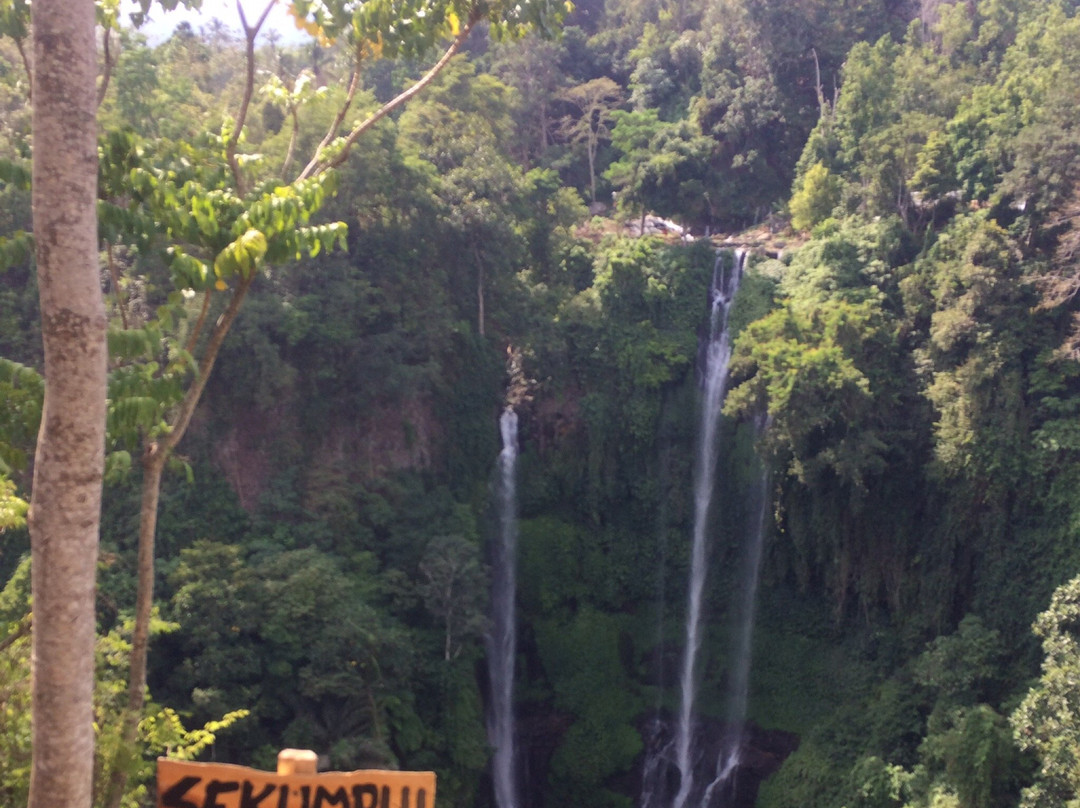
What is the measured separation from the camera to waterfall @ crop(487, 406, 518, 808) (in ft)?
49.9

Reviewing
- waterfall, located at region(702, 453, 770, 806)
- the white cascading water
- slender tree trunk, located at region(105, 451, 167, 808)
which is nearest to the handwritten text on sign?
slender tree trunk, located at region(105, 451, 167, 808)

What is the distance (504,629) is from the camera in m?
16.2

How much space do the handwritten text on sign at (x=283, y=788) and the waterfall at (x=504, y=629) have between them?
12231 mm

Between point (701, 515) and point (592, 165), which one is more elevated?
point (592, 165)

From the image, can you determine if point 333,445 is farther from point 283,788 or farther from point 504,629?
point 283,788

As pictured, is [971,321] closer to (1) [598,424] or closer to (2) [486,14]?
(1) [598,424]

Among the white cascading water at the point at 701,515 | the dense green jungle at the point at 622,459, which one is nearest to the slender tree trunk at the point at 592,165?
the dense green jungle at the point at 622,459

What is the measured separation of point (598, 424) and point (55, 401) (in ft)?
45.9

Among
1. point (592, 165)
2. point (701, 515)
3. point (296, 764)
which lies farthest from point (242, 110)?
point (592, 165)

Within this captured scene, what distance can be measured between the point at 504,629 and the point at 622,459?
12.0 feet

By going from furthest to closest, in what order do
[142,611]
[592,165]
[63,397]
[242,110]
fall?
[592,165], [242,110], [142,611], [63,397]

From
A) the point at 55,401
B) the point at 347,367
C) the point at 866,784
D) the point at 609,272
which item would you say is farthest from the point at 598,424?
the point at 55,401

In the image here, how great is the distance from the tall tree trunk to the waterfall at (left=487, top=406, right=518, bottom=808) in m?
12.0

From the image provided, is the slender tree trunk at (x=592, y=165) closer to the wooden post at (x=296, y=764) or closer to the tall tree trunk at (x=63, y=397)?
the tall tree trunk at (x=63, y=397)
